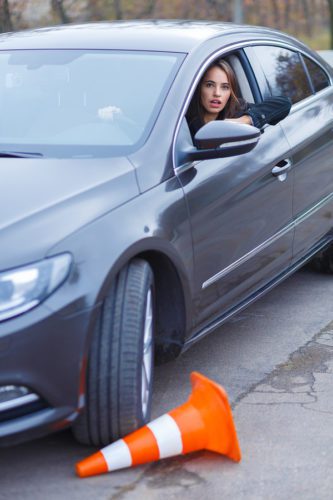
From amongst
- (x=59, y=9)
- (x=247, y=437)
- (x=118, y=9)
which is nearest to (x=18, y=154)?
(x=247, y=437)

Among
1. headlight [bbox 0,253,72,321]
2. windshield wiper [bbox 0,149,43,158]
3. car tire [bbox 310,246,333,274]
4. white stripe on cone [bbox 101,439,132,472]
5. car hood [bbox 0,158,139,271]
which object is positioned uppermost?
windshield wiper [bbox 0,149,43,158]

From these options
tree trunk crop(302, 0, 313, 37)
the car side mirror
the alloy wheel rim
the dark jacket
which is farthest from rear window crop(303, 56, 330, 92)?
tree trunk crop(302, 0, 313, 37)

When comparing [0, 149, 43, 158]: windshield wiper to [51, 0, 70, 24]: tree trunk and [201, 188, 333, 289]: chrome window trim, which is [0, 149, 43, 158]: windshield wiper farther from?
[51, 0, 70, 24]: tree trunk

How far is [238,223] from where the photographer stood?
15.3ft

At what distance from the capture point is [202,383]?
3758mm

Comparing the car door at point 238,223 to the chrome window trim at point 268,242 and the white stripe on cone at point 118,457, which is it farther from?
the white stripe on cone at point 118,457

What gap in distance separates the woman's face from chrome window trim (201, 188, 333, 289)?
2.17 feet

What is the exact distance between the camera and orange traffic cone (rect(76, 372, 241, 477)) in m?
3.64

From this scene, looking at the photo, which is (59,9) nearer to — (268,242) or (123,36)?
(123,36)

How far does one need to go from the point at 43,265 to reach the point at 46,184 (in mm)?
539

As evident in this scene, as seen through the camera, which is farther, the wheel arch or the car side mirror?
the car side mirror

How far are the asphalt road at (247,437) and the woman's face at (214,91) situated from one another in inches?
45.4

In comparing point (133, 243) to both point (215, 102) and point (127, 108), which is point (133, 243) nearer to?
point (127, 108)

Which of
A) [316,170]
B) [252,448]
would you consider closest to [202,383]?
[252,448]
